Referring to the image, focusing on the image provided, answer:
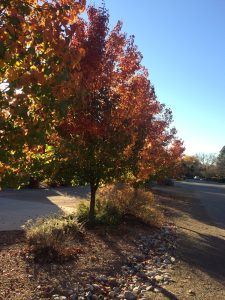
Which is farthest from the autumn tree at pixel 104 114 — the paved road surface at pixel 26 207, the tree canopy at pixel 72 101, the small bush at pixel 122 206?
the paved road surface at pixel 26 207

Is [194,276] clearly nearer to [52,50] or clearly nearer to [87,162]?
[87,162]

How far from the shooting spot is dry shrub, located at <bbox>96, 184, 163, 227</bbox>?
1415 cm

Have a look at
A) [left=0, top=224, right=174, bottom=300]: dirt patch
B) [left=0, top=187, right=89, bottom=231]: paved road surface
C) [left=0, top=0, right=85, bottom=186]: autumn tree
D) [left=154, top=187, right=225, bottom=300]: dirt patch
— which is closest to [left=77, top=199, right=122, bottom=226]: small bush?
[left=0, top=224, right=174, bottom=300]: dirt patch

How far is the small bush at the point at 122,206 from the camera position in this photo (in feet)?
44.5

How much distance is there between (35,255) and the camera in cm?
867

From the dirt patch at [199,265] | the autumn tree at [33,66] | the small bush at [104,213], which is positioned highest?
the autumn tree at [33,66]

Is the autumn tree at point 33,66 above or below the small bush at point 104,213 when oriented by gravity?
above

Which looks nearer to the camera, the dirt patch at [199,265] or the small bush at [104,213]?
the dirt patch at [199,265]

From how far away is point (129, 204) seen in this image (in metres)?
14.5

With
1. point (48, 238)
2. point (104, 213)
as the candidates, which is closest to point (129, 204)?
point (104, 213)

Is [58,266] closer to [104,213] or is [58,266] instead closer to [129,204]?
[104,213]

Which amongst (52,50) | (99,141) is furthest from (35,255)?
(52,50)

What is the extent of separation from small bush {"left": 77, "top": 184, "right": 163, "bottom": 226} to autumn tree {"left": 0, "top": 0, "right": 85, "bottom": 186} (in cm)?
854

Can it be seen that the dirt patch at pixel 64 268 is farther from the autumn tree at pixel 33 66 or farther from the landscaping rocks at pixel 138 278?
the autumn tree at pixel 33 66
